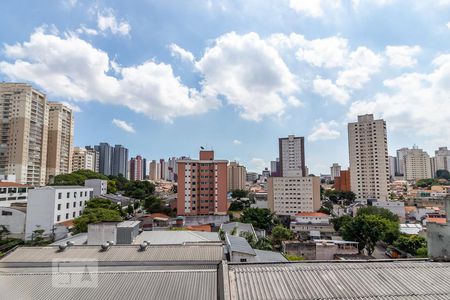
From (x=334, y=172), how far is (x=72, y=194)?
446ft

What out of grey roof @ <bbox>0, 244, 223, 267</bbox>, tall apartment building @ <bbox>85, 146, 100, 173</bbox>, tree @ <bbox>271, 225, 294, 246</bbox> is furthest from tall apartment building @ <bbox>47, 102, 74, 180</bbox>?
grey roof @ <bbox>0, 244, 223, 267</bbox>

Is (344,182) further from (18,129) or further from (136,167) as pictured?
(136,167)

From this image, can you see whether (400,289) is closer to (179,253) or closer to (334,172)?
(179,253)

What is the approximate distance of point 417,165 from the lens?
127375 mm

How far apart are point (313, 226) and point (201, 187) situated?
71.8ft

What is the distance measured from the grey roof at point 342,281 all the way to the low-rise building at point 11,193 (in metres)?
47.8

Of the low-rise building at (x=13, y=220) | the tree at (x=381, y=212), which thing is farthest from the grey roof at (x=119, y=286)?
the tree at (x=381, y=212)

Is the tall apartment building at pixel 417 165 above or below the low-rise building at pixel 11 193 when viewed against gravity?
above

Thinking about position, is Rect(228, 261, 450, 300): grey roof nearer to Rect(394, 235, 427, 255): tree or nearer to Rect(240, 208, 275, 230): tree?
Rect(394, 235, 427, 255): tree

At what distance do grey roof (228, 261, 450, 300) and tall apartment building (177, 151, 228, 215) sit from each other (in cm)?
4587

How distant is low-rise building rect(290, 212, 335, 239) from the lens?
44250 millimetres

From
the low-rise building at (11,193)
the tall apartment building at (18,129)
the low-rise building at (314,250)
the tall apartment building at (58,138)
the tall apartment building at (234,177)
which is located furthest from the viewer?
the tall apartment building at (234,177)

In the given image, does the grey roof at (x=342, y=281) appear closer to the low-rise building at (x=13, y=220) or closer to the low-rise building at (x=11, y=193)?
the low-rise building at (x=13, y=220)

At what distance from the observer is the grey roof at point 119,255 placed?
1282cm
